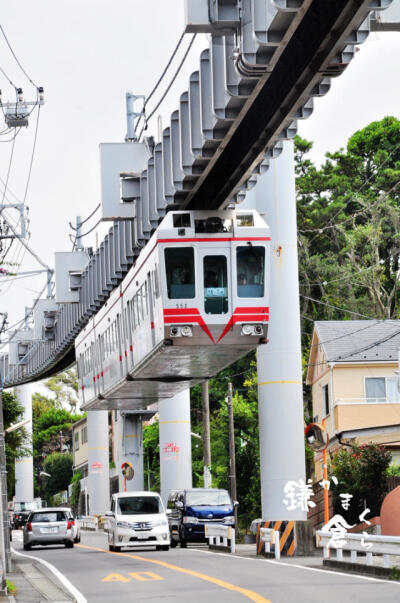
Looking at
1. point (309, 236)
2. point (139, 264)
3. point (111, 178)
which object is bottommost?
point (139, 264)

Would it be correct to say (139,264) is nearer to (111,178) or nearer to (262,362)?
(111,178)

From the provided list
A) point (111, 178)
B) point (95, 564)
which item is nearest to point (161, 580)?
point (95, 564)

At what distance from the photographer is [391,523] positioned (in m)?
27.8

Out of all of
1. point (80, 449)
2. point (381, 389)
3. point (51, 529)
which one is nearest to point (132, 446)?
point (381, 389)

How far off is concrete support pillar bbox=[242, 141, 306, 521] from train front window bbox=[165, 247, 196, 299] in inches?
256

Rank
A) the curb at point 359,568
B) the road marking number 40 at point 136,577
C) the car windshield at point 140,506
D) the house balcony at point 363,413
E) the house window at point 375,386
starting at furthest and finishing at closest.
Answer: the house window at point 375,386 < the house balcony at point 363,413 < the car windshield at point 140,506 < the road marking number 40 at point 136,577 < the curb at point 359,568

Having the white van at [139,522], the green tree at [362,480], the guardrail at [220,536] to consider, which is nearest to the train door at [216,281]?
the guardrail at [220,536]

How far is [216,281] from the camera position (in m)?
23.5

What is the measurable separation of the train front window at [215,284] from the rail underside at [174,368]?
611 mm

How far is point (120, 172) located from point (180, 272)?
409 cm

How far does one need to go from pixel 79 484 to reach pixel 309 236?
119 ft

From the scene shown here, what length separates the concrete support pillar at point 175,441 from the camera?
4838 cm

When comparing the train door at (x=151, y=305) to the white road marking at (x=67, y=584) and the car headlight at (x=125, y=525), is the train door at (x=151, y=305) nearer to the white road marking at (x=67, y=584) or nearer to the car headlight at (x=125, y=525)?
the white road marking at (x=67, y=584)

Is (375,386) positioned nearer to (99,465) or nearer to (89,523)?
(99,465)
